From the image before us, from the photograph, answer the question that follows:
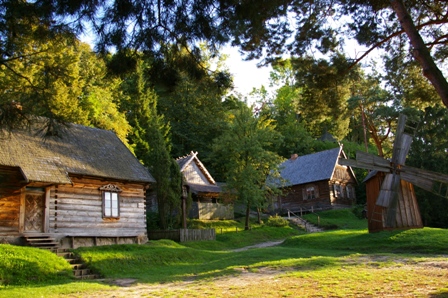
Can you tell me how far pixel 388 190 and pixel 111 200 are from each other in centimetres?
1504

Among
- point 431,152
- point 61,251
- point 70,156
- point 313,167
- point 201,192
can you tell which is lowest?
point 61,251

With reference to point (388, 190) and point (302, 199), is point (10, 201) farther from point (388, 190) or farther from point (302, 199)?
point (302, 199)

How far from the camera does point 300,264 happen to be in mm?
14844

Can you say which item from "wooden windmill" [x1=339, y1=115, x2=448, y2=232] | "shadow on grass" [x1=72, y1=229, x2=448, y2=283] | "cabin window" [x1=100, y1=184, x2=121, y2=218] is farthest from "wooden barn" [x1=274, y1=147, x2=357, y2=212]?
"cabin window" [x1=100, y1=184, x2=121, y2=218]

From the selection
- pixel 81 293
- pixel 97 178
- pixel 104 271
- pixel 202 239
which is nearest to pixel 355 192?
pixel 202 239

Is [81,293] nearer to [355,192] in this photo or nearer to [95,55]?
[95,55]

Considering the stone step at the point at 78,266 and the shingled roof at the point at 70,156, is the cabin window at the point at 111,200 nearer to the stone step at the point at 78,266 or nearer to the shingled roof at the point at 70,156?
the shingled roof at the point at 70,156

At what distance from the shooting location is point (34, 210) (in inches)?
782

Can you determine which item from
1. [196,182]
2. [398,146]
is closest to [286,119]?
[196,182]

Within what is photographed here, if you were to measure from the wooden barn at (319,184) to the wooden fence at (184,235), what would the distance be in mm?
20402

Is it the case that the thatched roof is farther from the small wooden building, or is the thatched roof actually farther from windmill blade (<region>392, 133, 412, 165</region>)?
windmill blade (<region>392, 133, 412, 165</region>)

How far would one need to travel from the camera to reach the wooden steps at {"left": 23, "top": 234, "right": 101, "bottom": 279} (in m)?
16.7

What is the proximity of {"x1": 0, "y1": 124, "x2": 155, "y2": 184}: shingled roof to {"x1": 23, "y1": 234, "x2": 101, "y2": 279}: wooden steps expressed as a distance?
264 centimetres

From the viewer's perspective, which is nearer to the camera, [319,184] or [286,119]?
[319,184]
